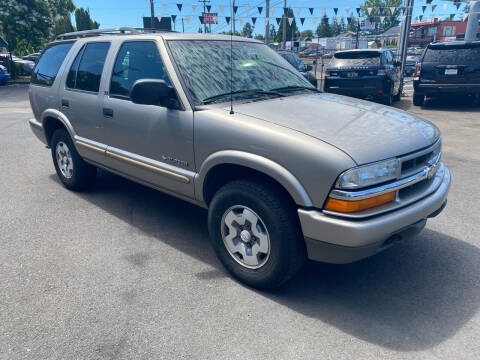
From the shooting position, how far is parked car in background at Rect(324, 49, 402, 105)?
10648mm

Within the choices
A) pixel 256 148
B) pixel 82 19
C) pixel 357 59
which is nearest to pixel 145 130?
pixel 256 148

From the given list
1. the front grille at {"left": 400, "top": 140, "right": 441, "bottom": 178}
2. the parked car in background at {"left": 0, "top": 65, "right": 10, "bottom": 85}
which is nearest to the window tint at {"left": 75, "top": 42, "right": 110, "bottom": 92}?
the front grille at {"left": 400, "top": 140, "right": 441, "bottom": 178}

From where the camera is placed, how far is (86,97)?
432 cm

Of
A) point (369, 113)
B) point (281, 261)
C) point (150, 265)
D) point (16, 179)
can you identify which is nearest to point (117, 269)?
point (150, 265)

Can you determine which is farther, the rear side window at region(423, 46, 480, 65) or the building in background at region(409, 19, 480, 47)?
the building in background at region(409, 19, 480, 47)

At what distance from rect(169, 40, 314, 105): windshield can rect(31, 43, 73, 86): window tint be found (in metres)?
2.09

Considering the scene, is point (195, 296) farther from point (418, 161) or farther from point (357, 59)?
point (357, 59)

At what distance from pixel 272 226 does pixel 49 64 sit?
3.99 meters

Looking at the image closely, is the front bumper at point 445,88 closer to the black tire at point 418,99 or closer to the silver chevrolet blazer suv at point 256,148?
the black tire at point 418,99

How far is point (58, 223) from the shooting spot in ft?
13.8

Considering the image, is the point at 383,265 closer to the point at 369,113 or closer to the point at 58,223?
the point at 369,113

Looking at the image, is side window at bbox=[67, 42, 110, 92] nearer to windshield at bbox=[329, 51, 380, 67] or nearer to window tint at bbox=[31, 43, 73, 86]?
window tint at bbox=[31, 43, 73, 86]

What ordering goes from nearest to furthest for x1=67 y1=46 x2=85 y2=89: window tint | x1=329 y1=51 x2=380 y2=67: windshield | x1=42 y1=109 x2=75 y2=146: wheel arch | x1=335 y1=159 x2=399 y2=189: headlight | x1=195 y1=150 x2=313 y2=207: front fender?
x1=335 y1=159 x2=399 y2=189: headlight → x1=195 y1=150 x2=313 y2=207: front fender → x1=67 y1=46 x2=85 y2=89: window tint → x1=42 y1=109 x2=75 y2=146: wheel arch → x1=329 y1=51 x2=380 y2=67: windshield

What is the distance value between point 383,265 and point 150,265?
1.94 metres
